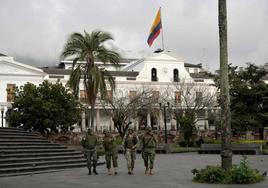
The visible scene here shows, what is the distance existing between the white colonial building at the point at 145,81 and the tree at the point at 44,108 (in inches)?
813

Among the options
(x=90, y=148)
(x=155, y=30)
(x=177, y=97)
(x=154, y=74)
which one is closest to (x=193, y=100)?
(x=177, y=97)

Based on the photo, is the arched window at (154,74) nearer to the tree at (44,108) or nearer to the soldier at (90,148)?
the tree at (44,108)

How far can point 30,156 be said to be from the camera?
16.6 m

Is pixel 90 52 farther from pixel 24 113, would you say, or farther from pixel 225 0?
pixel 225 0

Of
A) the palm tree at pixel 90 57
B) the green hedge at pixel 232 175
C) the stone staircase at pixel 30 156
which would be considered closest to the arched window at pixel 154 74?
the palm tree at pixel 90 57

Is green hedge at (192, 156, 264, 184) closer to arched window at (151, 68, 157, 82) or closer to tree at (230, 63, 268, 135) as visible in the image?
tree at (230, 63, 268, 135)

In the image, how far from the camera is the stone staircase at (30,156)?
1492cm

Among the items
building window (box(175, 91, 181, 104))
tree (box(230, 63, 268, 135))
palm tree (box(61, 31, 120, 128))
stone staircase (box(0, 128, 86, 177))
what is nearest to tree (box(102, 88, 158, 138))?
building window (box(175, 91, 181, 104))

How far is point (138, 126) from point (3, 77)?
19.1 meters

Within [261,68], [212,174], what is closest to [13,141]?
[212,174]

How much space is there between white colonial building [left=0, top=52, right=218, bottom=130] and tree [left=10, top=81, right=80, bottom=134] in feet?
67.8

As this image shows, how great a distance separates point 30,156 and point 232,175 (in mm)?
9186

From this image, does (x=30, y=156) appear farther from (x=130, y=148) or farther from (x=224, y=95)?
(x=224, y=95)

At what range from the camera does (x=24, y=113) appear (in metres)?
28.1
